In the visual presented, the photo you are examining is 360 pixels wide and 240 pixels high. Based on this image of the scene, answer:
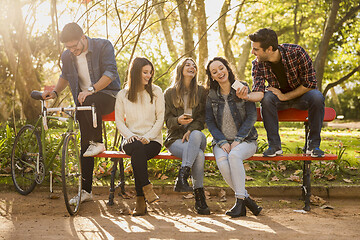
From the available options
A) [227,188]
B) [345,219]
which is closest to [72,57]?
[227,188]

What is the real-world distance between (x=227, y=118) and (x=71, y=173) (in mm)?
1735

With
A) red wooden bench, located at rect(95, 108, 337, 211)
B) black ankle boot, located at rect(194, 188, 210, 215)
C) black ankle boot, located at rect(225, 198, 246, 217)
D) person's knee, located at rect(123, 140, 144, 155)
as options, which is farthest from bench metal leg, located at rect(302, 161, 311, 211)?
person's knee, located at rect(123, 140, 144, 155)

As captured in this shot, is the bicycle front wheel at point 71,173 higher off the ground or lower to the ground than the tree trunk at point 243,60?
lower

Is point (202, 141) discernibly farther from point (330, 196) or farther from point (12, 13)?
point (12, 13)

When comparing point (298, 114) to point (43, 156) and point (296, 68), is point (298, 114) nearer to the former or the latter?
point (296, 68)

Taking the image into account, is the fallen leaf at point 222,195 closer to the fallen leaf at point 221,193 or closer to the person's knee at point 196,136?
the fallen leaf at point 221,193

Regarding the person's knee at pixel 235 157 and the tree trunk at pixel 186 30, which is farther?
the tree trunk at pixel 186 30

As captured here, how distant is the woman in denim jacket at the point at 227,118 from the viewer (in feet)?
14.6

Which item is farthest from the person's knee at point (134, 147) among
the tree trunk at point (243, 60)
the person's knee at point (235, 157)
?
the tree trunk at point (243, 60)

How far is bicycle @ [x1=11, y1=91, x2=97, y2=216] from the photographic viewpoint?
443cm

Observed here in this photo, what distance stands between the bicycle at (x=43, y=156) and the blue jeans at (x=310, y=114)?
1.78 meters

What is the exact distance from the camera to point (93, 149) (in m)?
4.69

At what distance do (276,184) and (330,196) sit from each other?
2.12ft

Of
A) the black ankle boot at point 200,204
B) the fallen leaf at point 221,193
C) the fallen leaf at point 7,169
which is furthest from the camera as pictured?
the fallen leaf at point 7,169
